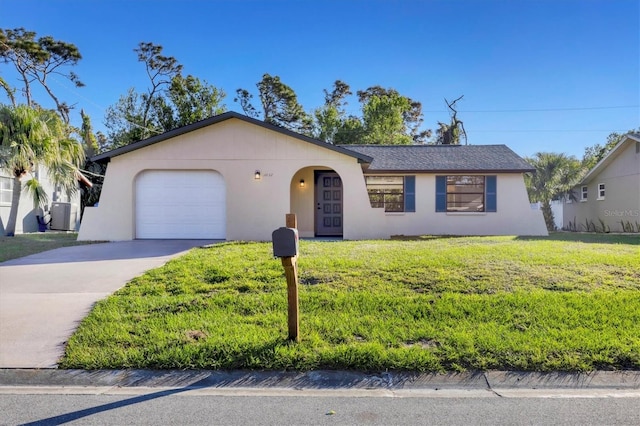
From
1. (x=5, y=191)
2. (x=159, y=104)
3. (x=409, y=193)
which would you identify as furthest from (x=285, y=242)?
(x=159, y=104)

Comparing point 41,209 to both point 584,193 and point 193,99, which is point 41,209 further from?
point 584,193

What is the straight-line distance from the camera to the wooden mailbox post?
426 cm

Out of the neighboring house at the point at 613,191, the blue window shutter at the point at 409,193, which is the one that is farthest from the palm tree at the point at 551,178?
the blue window shutter at the point at 409,193

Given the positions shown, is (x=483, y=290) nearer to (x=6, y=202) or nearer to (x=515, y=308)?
(x=515, y=308)

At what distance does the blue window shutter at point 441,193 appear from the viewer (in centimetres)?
1614

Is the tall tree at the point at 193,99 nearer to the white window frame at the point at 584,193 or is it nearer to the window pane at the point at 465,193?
the window pane at the point at 465,193

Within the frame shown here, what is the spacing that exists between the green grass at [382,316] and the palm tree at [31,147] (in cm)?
962

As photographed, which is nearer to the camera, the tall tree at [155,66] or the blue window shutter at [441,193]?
the blue window shutter at [441,193]

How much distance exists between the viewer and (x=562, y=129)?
32469 millimetres

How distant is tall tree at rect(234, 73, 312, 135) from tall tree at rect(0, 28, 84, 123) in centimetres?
1274

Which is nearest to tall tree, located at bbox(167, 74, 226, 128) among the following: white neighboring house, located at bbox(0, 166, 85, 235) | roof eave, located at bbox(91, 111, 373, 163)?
white neighboring house, located at bbox(0, 166, 85, 235)

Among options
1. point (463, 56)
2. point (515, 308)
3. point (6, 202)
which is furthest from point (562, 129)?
point (6, 202)

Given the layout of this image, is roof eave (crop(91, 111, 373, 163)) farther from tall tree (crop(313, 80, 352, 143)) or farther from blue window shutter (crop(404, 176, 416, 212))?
tall tree (crop(313, 80, 352, 143))

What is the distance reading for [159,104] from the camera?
103ft
